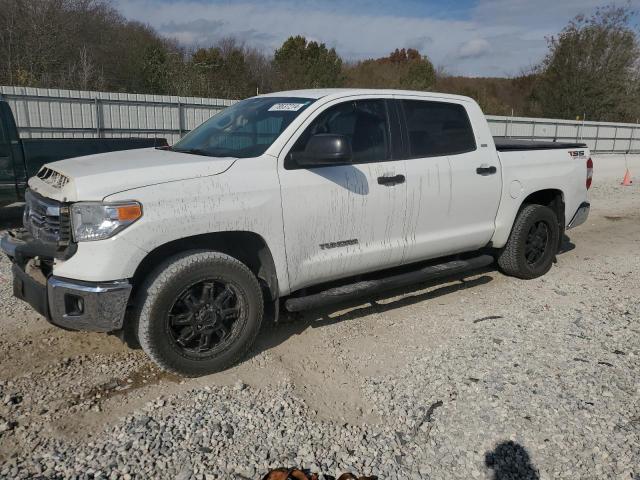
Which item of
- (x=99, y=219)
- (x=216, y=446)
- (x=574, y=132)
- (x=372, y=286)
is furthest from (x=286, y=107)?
(x=574, y=132)

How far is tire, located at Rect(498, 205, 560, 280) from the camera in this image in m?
5.77

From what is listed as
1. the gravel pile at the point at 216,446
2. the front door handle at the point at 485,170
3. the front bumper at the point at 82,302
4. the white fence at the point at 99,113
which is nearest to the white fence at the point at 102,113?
the white fence at the point at 99,113

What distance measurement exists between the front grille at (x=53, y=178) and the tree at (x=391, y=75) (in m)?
32.4

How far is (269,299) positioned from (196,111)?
12.3 m

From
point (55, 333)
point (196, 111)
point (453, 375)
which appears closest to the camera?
point (453, 375)

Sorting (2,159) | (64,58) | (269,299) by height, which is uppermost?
(64,58)

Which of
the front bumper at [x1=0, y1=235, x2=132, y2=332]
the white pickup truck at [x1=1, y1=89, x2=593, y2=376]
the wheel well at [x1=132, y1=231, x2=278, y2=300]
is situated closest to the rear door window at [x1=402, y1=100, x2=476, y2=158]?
the white pickup truck at [x1=1, y1=89, x2=593, y2=376]

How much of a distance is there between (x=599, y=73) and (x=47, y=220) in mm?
34983

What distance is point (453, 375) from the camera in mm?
3926

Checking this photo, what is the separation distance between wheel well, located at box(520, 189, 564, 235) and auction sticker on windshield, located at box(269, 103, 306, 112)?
3.05 metres

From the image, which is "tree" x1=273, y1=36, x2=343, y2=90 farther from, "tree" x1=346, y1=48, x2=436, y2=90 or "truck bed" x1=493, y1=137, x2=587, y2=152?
"truck bed" x1=493, y1=137, x2=587, y2=152

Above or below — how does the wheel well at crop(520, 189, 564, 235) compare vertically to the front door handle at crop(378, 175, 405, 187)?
below

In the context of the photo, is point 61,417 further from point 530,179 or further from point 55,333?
point 530,179

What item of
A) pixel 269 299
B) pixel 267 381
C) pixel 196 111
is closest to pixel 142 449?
pixel 267 381
